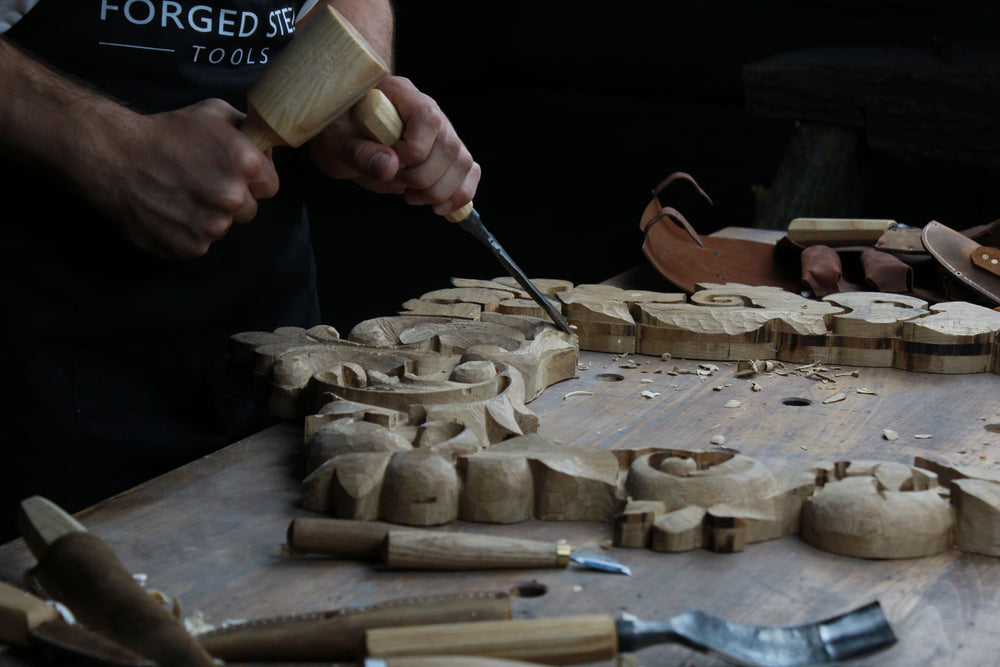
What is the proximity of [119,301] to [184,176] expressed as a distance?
0.32m

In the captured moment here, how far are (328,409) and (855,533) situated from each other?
0.68 meters

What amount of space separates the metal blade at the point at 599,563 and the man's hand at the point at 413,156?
80 cm

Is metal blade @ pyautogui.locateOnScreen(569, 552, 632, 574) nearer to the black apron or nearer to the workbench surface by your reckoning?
the workbench surface

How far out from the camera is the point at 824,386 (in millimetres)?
1772

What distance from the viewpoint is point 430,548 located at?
111 centimetres

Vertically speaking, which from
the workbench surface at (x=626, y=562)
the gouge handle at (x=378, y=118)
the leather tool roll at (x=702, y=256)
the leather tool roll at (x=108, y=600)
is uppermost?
the gouge handle at (x=378, y=118)

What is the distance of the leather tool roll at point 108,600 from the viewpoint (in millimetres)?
880

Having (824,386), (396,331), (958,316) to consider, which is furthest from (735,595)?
(958,316)

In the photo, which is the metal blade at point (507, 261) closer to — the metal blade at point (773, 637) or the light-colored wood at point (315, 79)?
the light-colored wood at point (315, 79)

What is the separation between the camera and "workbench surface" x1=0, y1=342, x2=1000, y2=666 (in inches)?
41.5

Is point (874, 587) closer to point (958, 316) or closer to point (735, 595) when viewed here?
point (735, 595)

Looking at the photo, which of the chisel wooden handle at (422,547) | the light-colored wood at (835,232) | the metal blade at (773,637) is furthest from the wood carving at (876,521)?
the light-colored wood at (835,232)

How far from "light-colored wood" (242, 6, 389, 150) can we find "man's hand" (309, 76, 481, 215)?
219 mm

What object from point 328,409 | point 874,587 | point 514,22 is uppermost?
point 514,22
